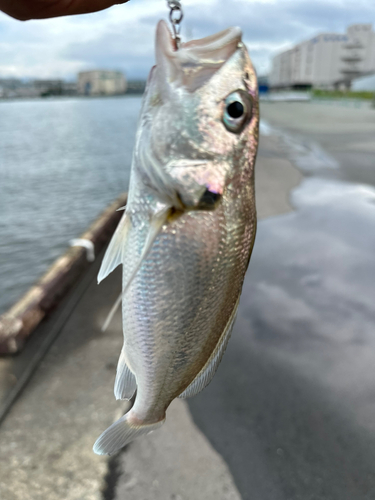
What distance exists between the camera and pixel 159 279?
1.39m

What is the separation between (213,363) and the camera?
1549mm

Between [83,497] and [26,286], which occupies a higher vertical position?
[83,497]

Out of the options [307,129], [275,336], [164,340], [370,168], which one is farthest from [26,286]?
[307,129]

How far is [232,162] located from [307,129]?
108 ft

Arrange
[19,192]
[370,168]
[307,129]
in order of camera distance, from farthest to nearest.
Result: [307,129] → [19,192] → [370,168]

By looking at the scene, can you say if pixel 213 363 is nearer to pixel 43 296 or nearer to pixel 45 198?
pixel 43 296

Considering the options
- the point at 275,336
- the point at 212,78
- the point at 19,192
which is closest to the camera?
the point at 212,78

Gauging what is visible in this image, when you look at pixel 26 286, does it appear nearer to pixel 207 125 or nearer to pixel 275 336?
pixel 275 336

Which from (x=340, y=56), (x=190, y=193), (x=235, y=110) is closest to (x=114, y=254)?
(x=190, y=193)

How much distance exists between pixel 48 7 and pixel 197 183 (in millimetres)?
998

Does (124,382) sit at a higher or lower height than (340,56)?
lower

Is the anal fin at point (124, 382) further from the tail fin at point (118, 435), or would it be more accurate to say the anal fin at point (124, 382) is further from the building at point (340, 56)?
the building at point (340, 56)

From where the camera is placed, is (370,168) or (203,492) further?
(370,168)

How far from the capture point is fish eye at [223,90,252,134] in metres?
1.38
